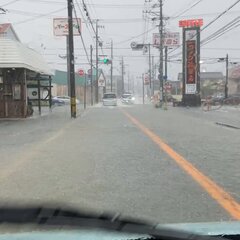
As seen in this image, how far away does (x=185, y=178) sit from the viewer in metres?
10.2

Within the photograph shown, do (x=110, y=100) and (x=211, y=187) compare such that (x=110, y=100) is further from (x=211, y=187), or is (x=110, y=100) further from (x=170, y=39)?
(x=211, y=187)

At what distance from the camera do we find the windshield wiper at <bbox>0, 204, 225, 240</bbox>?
340 centimetres

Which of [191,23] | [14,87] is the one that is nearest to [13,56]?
[14,87]

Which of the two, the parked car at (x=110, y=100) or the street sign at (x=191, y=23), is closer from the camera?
the street sign at (x=191, y=23)

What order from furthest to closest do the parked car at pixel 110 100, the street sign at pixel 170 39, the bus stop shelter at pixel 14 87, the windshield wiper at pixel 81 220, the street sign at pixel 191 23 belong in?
the street sign at pixel 170 39 → the parked car at pixel 110 100 → the street sign at pixel 191 23 → the bus stop shelter at pixel 14 87 → the windshield wiper at pixel 81 220

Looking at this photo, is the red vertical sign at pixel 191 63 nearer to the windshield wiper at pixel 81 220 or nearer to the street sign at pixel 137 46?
the street sign at pixel 137 46

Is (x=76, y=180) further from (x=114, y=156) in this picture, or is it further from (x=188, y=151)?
(x=188, y=151)

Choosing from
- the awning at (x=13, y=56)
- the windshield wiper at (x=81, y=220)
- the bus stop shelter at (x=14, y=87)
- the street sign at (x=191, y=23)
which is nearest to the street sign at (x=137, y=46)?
the street sign at (x=191, y=23)

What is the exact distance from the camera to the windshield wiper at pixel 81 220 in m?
3.40

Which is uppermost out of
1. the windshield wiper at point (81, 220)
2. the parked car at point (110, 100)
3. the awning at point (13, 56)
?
the awning at point (13, 56)

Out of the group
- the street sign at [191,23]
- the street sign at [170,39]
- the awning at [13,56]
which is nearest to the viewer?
the awning at [13,56]

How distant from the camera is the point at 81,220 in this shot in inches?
142

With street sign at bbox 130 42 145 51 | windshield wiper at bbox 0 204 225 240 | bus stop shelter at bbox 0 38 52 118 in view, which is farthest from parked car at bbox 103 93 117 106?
windshield wiper at bbox 0 204 225 240

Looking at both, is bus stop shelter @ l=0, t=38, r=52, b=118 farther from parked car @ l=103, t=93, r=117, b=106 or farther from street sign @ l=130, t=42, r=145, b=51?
street sign @ l=130, t=42, r=145, b=51
